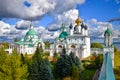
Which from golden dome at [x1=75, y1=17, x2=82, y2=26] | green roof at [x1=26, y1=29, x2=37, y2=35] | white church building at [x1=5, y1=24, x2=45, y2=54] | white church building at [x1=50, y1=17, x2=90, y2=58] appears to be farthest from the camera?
green roof at [x1=26, y1=29, x2=37, y2=35]

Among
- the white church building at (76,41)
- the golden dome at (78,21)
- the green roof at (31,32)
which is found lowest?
the white church building at (76,41)

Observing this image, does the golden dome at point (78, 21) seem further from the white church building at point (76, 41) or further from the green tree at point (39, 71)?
the green tree at point (39, 71)

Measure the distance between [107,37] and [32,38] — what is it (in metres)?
61.0

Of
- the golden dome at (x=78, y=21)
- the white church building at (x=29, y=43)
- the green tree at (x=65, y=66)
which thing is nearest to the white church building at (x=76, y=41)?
the golden dome at (x=78, y=21)

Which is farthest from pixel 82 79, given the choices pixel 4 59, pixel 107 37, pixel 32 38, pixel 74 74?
pixel 32 38

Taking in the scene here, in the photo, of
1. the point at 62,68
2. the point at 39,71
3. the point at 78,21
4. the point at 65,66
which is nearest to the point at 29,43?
the point at 78,21

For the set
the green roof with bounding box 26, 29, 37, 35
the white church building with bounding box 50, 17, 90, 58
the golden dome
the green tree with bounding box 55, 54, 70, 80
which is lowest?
the green tree with bounding box 55, 54, 70, 80

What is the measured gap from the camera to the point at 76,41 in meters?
57.8

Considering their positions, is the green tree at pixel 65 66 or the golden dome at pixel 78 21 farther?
the golden dome at pixel 78 21

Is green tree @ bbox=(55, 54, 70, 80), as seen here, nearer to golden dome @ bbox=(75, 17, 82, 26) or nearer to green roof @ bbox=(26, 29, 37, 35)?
golden dome @ bbox=(75, 17, 82, 26)

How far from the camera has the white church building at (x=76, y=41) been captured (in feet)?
187

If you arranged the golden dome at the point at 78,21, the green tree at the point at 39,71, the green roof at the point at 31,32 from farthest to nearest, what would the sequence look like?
the green roof at the point at 31,32 < the golden dome at the point at 78,21 < the green tree at the point at 39,71

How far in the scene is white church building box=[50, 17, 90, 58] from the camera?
57.0 m

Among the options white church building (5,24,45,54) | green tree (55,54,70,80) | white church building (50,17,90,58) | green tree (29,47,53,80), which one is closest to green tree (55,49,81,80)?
green tree (55,54,70,80)
